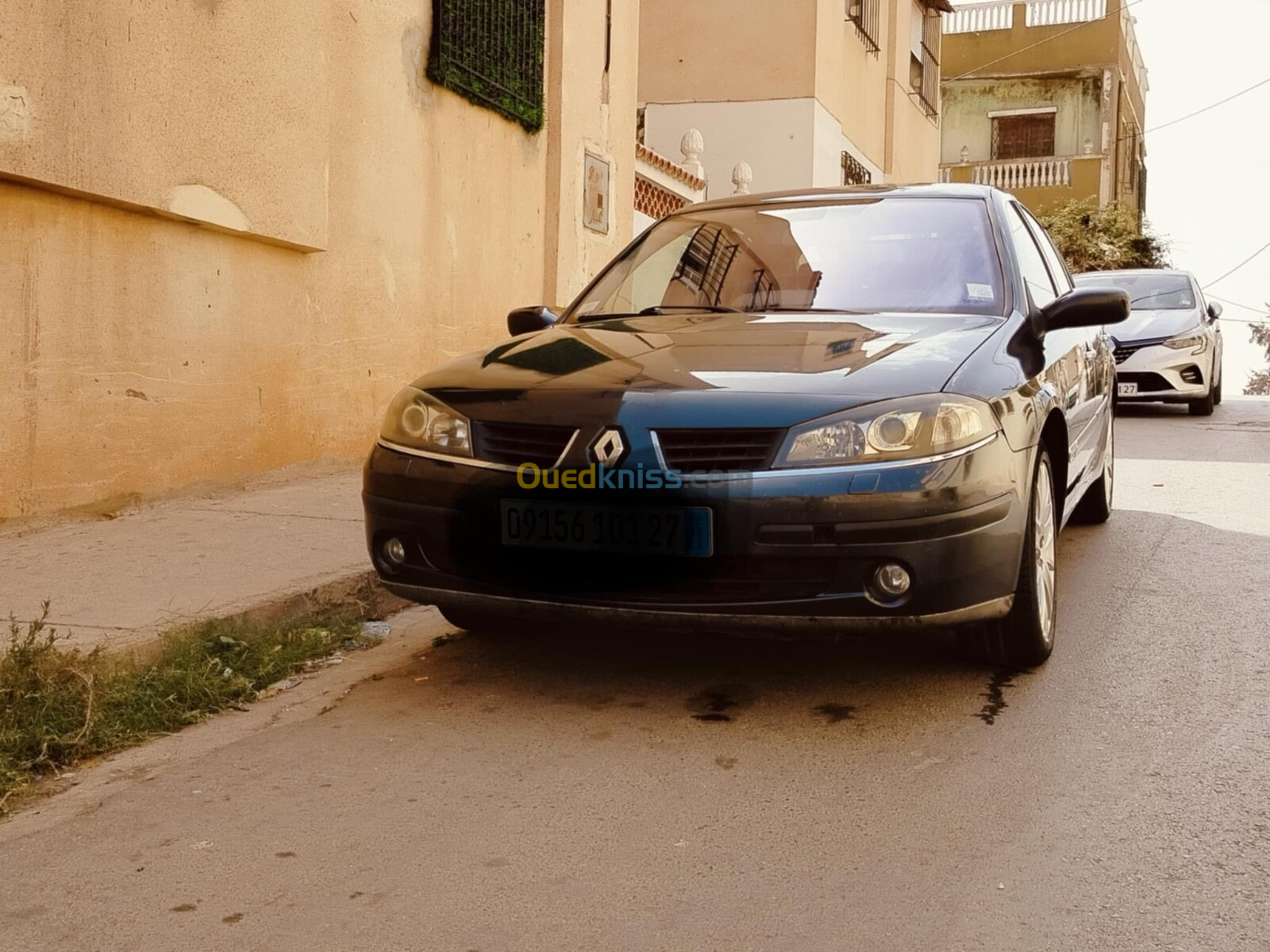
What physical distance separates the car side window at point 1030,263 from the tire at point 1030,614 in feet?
2.61

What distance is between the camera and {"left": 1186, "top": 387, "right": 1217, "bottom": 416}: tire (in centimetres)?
1468

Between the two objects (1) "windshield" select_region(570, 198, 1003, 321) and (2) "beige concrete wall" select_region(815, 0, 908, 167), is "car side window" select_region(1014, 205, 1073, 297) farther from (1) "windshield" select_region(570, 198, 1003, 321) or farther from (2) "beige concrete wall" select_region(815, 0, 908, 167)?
(2) "beige concrete wall" select_region(815, 0, 908, 167)

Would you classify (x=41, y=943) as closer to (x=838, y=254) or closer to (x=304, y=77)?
(x=838, y=254)

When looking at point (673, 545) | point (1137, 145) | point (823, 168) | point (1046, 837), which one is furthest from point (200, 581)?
point (1137, 145)

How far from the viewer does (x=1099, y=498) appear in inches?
278

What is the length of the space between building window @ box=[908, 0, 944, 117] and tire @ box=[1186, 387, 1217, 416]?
463 inches

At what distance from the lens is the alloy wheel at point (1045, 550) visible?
417 centimetres

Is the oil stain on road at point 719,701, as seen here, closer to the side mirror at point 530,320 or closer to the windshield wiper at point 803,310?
the windshield wiper at point 803,310

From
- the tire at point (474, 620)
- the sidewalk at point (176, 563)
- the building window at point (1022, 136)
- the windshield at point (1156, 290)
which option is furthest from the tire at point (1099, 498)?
the building window at point (1022, 136)

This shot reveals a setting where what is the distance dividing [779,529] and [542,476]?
0.65m

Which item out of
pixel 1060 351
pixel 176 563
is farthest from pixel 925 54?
pixel 176 563

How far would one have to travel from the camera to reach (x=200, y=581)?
5.11 m

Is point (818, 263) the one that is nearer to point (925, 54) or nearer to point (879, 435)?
point (879, 435)

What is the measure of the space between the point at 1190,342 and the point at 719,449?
38.7 feet
